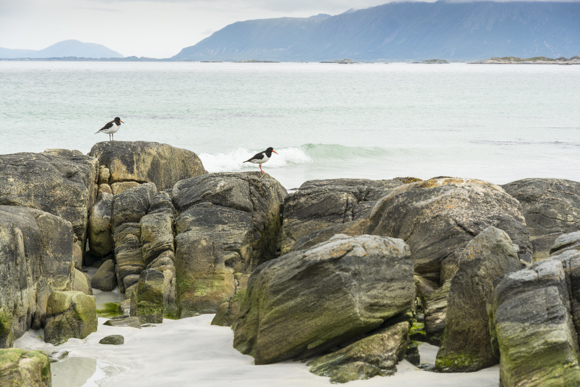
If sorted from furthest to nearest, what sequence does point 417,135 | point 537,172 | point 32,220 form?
point 417,135 < point 537,172 < point 32,220

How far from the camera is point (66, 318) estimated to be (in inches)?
362

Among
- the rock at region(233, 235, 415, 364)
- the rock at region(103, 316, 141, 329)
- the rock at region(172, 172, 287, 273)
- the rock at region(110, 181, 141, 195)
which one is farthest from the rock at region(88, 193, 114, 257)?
the rock at region(233, 235, 415, 364)

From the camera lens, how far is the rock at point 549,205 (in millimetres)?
12727

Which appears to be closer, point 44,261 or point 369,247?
point 369,247

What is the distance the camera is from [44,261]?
9.88 meters

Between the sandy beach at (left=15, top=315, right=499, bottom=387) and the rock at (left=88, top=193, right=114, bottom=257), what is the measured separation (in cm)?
449

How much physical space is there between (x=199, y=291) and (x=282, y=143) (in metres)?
31.9

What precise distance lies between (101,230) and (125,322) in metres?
4.33

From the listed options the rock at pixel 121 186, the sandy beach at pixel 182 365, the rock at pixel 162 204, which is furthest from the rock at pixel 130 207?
the sandy beach at pixel 182 365

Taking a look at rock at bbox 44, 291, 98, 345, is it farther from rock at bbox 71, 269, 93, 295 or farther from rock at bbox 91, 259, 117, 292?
rock at bbox 91, 259, 117, 292

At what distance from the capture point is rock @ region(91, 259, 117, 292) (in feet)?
42.7

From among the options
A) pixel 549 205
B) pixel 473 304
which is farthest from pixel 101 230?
pixel 549 205

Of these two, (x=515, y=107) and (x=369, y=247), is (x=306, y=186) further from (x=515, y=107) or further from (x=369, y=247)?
(x=515, y=107)

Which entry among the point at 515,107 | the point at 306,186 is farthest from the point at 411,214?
the point at 515,107
